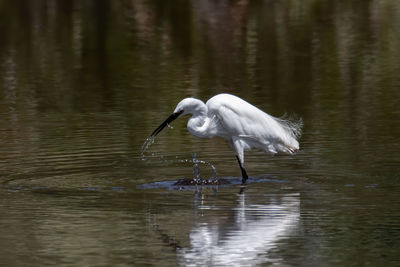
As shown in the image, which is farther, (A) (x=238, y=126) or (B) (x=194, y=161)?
(A) (x=238, y=126)

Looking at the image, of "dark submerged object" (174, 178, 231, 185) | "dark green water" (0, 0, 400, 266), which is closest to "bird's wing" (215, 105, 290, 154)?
"dark green water" (0, 0, 400, 266)

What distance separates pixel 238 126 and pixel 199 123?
0.39 m

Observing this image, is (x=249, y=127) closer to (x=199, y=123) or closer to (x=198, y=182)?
(x=199, y=123)

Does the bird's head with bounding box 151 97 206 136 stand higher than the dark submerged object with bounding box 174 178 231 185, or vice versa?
the bird's head with bounding box 151 97 206 136

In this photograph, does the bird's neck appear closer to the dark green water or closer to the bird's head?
the bird's head

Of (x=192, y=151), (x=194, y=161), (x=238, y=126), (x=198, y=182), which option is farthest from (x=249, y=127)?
(x=192, y=151)

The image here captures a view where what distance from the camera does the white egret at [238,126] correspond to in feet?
36.6

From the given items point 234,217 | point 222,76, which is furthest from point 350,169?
point 222,76

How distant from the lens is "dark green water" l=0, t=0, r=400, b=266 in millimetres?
7844

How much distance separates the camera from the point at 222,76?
20.6 meters

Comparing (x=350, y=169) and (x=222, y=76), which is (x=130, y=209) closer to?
(x=350, y=169)

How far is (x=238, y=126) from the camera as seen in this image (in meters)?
11.2

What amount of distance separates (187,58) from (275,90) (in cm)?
568

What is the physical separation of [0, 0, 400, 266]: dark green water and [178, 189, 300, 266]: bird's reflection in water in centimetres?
2
